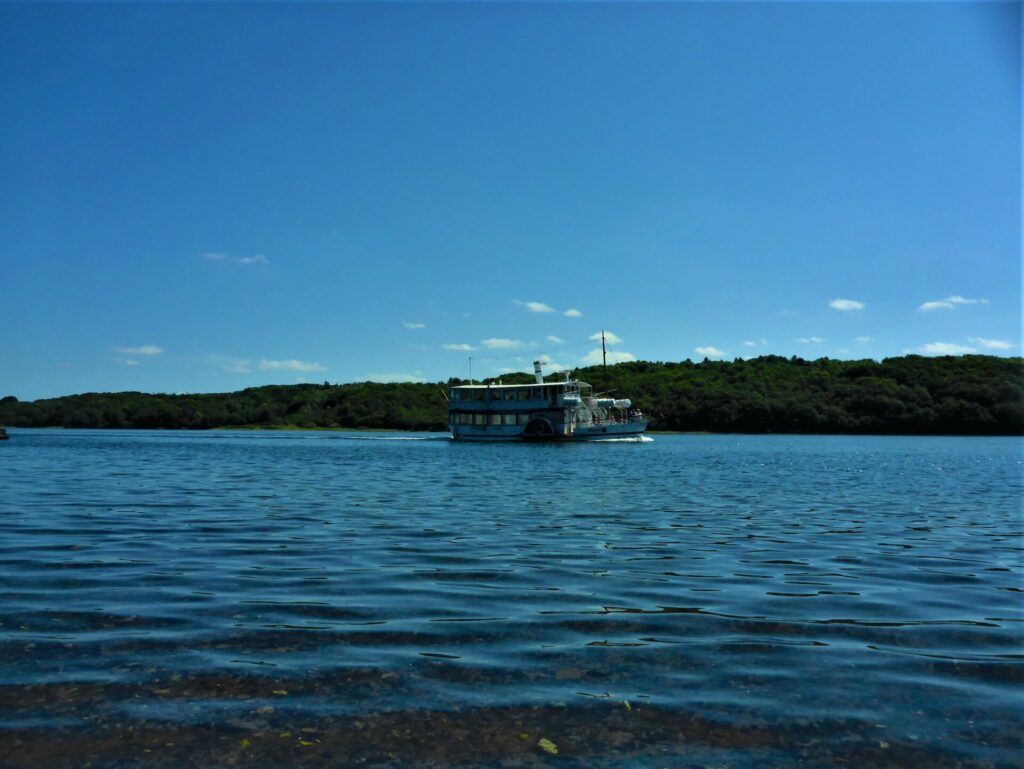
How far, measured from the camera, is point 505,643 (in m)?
7.65

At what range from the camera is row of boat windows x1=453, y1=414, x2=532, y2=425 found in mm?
87188

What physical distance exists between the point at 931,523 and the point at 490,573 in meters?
13.5

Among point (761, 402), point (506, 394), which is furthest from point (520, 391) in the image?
point (761, 402)

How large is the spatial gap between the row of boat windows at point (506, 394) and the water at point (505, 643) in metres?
67.1

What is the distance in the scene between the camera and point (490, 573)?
11.4 m

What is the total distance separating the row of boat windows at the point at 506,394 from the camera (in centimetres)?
8525

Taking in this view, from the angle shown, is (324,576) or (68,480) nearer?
(324,576)

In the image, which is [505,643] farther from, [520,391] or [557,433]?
[520,391]

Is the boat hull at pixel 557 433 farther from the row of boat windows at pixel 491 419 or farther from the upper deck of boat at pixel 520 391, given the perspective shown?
the upper deck of boat at pixel 520 391

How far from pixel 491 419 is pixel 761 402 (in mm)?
73580

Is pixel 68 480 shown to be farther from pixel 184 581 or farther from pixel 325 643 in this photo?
Answer: pixel 325 643

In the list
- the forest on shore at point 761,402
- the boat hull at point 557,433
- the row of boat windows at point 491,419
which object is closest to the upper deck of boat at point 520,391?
the row of boat windows at point 491,419

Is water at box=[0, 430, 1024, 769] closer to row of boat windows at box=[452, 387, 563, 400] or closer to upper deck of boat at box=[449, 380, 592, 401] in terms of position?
upper deck of boat at box=[449, 380, 592, 401]

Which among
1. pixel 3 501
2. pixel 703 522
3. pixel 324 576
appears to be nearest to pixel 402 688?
pixel 324 576
